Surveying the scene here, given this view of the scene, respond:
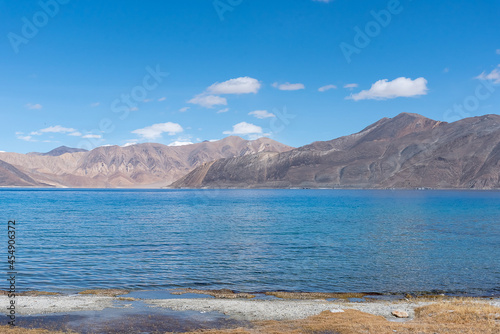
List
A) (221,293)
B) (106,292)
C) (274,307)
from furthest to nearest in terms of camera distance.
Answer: (221,293) → (106,292) → (274,307)

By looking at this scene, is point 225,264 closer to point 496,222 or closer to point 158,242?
point 158,242

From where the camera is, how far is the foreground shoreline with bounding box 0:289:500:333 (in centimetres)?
2173

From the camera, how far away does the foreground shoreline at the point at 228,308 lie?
21734mm

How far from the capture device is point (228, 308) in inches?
966

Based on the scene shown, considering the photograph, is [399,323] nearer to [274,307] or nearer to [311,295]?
[274,307]

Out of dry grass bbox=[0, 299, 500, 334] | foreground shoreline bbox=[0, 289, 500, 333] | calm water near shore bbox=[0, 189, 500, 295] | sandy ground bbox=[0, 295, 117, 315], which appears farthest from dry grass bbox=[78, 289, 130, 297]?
dry grass bbox=[0, 299, 500, 334]

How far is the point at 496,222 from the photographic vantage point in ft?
270

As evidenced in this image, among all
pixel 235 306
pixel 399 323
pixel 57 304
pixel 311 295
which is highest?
pixel 399 323

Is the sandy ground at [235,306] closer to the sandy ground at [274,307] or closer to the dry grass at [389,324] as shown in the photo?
the sandy ground at [274,307]

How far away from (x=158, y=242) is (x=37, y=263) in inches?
656

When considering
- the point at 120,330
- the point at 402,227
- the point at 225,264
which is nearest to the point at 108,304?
the point at 120,330

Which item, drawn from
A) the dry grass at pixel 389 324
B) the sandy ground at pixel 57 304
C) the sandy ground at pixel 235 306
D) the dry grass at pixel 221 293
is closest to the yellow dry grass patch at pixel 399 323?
the dry grass at pixel 389 324

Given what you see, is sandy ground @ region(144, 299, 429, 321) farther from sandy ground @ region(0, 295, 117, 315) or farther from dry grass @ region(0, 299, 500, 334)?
sandy ground @ region(0, 295, 117, 315)

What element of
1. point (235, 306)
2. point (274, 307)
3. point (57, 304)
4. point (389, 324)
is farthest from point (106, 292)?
point (389, 324)
